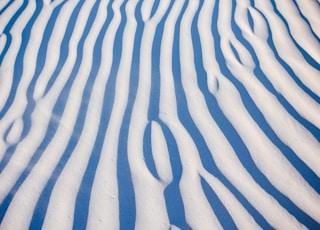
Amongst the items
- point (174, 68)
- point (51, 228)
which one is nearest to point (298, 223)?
point (51, 228)

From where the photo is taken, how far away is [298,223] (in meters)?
1.35

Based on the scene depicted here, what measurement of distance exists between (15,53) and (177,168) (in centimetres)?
184

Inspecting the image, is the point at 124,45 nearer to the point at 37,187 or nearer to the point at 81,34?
the point at 81,34

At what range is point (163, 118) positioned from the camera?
186cm

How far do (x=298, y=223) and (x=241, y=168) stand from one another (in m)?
0.39

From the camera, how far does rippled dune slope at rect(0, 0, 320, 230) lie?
57.5 inches

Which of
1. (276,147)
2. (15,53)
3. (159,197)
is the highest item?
(15,53)

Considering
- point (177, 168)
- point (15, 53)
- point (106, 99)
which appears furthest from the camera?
point (15, 53)

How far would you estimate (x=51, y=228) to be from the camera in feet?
4.63

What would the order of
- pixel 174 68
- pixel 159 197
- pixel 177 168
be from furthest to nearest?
pixel 174 68 < pixel 177 168 < pixel 159 197

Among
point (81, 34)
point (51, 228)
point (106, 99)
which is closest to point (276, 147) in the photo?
point (106, 99)

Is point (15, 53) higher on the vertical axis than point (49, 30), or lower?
lower

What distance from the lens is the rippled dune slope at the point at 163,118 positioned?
146cm

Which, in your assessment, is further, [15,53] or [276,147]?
[15,53]
